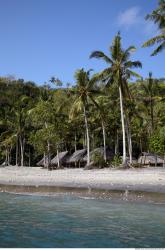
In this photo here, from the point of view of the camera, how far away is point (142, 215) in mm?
15047

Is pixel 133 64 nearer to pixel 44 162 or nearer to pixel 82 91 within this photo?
pixel 82 91

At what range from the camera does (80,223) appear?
541 inches

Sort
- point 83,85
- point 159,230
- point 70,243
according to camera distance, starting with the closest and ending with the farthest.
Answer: point 70,243, point 159,230, point 83,85

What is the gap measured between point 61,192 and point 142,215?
9.28m

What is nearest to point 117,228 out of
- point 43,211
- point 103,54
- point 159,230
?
point 159,230

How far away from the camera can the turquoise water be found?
1071 cm

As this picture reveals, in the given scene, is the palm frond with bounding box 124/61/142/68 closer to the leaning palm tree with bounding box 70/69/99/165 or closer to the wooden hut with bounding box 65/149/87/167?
the leaning palm tree with bounding box 70/69/99/165

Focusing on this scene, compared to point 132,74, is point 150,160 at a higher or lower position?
lower

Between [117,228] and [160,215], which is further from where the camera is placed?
[160,215]

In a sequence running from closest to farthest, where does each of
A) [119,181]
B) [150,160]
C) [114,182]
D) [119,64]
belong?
[114,182] → [119,181] → [119,64] → [150,160]

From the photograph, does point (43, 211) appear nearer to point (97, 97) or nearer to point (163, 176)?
point (163, 176)

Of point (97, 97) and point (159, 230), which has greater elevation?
point (97, 97)

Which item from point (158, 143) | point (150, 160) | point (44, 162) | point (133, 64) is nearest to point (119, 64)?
point (133, 64)

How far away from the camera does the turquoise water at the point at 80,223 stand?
35.1 ft
